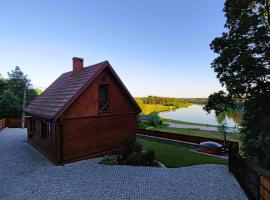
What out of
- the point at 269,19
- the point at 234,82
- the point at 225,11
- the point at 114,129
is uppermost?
the point at 225,11

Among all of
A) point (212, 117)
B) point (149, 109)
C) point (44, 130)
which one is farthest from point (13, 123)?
point (149, 109)

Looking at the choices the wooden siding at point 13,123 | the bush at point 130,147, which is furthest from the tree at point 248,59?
the wooden siding at point 13,123

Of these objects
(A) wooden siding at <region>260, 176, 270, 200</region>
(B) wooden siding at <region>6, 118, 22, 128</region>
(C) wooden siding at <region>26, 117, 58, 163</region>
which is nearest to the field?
(B) wooden siding at <region>6, 118, 22, 128</region>

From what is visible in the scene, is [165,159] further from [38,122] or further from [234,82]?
[38,122]

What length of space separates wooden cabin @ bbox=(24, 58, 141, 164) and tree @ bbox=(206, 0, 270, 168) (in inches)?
281

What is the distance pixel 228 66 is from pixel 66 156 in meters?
12.6

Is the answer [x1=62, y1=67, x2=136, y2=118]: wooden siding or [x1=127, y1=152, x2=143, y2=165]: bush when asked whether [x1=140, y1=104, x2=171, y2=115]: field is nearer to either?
[x1=62, y1=67, x2=136, y2=118]: wooden siding

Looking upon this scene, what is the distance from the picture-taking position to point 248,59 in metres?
12.5

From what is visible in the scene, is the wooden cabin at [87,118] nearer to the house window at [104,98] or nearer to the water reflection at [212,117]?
the house window at [104,98]

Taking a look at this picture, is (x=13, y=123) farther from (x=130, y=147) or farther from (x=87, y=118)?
(x=130, y=147)

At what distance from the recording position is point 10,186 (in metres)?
9.34

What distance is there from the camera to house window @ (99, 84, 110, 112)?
1485 cm

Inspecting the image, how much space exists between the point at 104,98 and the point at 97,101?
86cm

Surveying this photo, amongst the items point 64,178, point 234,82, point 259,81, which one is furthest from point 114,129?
point 259,81
